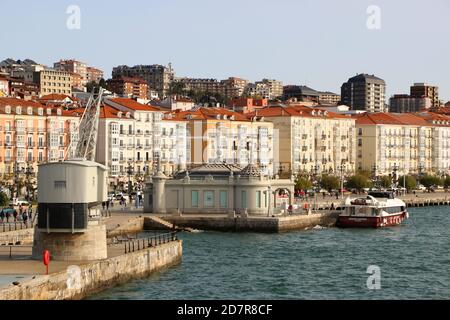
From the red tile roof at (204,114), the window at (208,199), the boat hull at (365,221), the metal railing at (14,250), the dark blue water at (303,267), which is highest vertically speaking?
the red tile roof at (204,114)

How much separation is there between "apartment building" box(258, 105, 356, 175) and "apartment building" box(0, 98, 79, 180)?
97.6ft

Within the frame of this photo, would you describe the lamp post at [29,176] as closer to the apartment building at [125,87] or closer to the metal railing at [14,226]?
the metal railing at [14,226]

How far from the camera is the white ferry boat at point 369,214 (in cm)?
7294

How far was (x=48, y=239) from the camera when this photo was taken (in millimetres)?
38062

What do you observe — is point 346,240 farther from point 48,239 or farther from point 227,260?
point 48,239

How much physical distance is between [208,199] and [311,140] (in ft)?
202

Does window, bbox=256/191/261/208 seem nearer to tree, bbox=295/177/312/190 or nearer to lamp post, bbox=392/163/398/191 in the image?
tree, bbox=295/177/312/190

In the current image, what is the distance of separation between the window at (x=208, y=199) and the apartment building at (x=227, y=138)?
41.0 metres

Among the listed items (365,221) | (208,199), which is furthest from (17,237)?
(365,221)

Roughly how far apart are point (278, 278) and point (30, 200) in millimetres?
37263

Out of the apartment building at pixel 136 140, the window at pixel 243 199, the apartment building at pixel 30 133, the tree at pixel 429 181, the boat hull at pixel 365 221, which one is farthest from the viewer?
the tree at pixel 429 181

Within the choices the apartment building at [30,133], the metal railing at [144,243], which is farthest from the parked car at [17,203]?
the metal railing at [144,243]

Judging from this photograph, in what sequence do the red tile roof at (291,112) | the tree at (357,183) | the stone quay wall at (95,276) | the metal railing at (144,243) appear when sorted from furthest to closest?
the red tile roof at (291,112), the tree at (357,183), the metal railing at (144,243), the stone quay wall at (95,276)

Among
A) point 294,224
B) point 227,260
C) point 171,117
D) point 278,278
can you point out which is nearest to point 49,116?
point 171,117
